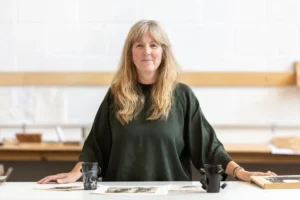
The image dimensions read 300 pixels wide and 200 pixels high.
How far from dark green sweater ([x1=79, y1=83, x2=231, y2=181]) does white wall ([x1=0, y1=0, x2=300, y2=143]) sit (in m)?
1.02

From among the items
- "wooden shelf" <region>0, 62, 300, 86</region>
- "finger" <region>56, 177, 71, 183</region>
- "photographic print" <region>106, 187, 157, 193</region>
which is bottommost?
"finger" <region>56, 177, 71, 183</region>

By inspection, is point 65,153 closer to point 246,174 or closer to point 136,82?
point 136,82

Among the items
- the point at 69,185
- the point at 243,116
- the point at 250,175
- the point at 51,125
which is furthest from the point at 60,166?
the point at 250,175

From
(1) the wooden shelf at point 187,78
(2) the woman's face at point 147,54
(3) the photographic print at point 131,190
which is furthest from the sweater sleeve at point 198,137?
(1) the wooden shelf at point 187,78

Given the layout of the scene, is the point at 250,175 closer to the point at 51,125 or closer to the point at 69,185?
the point at 69,185

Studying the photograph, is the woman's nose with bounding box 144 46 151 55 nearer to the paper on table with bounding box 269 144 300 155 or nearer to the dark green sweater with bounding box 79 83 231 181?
the dark green sweater with bounding box 79 83 231 181

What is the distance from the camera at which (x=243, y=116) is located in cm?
371

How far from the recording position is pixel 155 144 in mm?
2613

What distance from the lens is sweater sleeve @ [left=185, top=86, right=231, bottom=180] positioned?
2.66m

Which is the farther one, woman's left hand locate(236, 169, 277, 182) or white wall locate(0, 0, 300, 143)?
white wall locate(0, 0, 300, 143)

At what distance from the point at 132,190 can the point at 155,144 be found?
0.50 m

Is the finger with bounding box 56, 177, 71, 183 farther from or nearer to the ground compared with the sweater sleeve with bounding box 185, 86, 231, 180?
nearer to the ground

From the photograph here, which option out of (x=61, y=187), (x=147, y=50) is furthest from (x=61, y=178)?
(x=147, y=50)

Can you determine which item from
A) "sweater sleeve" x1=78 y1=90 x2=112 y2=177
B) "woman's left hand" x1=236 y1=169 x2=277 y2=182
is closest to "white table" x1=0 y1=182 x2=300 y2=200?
"woman's left hand" x1=236 y1=169 x2=277 y2=182
